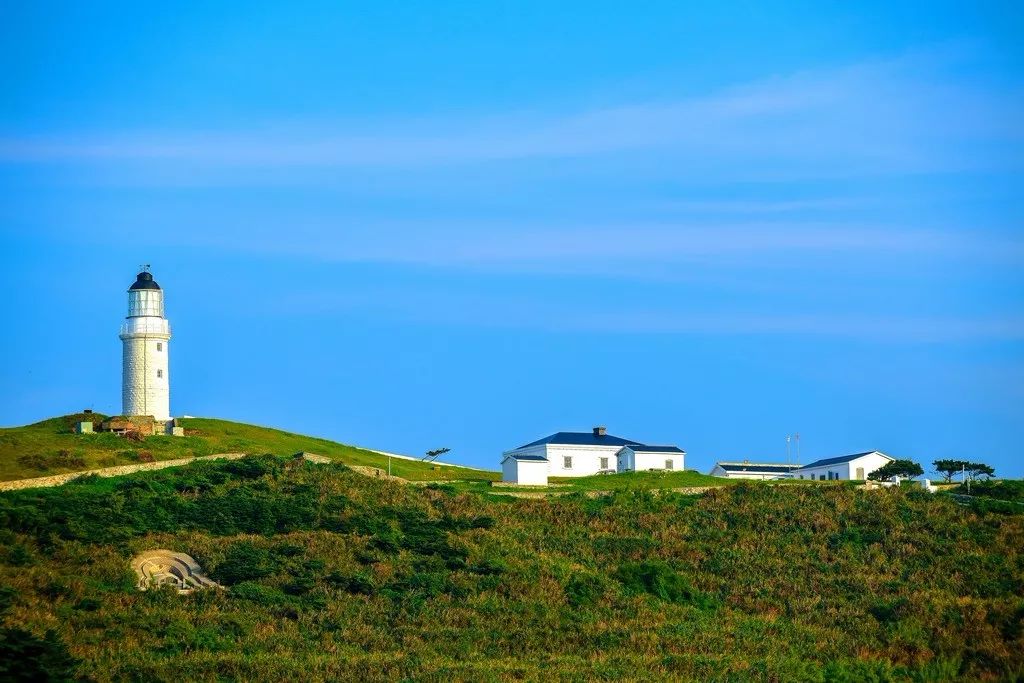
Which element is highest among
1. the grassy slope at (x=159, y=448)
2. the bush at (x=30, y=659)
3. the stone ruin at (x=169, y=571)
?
the grassy slope at (x=159, y=448)

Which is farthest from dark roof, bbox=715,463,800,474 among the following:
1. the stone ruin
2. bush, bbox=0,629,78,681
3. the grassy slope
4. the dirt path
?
bush, bbox=0,629,78,681

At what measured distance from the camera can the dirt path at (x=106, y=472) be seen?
5312 centimetres

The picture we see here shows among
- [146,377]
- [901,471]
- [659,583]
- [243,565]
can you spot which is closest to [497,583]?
[659,583]

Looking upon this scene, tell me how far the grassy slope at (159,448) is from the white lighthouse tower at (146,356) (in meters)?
1.92

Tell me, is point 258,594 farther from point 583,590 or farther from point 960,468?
point 960,468

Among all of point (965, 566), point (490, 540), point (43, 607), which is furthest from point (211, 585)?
point (965, 566)

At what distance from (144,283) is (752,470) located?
35.7 metres

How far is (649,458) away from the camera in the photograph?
74.6 m

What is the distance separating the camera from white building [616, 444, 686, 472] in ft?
244

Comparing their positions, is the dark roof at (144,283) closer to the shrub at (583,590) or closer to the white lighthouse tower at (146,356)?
the white lighthouse tower at (146,356)

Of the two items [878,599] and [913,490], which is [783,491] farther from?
[878,599]

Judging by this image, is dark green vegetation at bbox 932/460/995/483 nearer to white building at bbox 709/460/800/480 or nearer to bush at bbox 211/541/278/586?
white building at bbox 709/460/800/480

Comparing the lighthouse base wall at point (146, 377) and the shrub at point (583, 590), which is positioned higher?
the lighthouse base wall at point (146, 377)

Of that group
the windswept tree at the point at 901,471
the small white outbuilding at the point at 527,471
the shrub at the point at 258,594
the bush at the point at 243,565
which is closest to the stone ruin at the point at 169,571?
the bush at the point at 243,565
